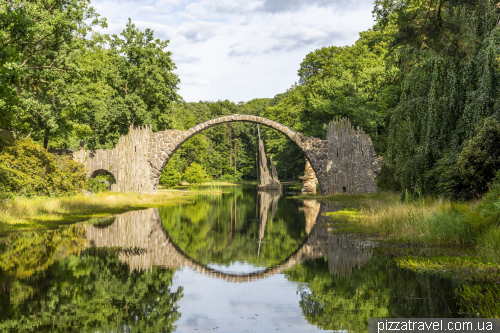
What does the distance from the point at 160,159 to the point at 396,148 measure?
58.2 ft

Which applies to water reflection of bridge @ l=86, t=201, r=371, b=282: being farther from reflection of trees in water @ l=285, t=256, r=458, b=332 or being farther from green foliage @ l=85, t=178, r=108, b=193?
green foliage @ l=85, t=178, r=108, b=193

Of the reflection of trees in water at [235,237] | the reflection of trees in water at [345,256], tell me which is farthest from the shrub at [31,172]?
the reflection of trees in water at [345,256]

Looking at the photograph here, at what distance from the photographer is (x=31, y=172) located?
18297mm

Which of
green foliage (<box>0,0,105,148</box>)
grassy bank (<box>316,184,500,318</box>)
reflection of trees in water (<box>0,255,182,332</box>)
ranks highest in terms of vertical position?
green foliage (<box>0,0,105,148</box>)

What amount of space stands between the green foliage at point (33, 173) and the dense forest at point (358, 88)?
87 mm

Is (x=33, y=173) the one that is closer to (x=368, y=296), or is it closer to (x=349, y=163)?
(x=368, y=296)

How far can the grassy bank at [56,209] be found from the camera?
43.8ft

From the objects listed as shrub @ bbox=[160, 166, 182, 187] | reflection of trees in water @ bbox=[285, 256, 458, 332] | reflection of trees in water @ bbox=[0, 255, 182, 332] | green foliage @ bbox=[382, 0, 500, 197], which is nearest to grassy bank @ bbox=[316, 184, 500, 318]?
reflection of trees in water @ bbox=[285, 256, 458, 332]

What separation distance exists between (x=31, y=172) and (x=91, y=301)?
1400 centimetres

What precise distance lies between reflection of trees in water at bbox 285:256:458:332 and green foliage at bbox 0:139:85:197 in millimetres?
13113

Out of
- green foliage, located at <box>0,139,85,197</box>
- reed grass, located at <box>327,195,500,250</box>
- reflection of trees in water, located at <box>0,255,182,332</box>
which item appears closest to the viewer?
reflection of trees in water, located at <box>0,255,182,332</box>

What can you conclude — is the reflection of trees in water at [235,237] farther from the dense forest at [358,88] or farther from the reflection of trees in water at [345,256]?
the dense forest at [358,88]

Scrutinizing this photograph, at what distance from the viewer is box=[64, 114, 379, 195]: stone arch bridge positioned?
1061 inches

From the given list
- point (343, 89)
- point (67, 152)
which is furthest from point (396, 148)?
point (343, 89)
